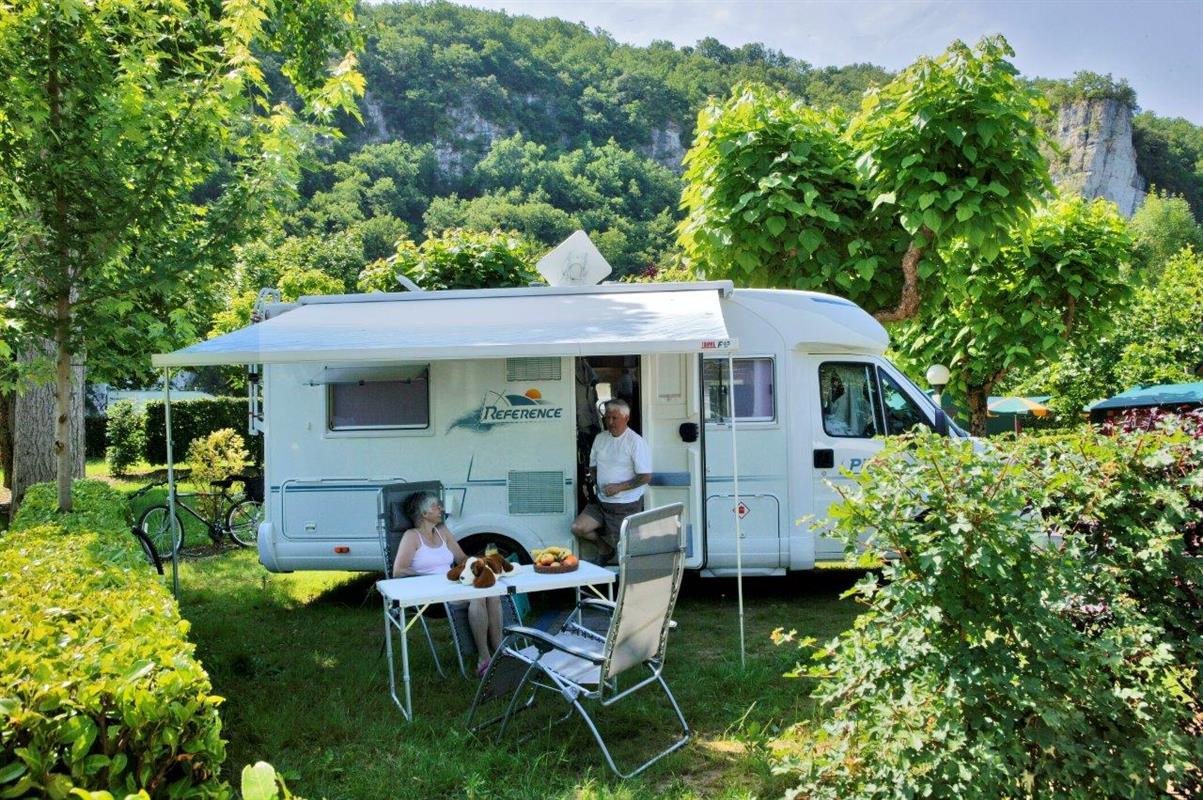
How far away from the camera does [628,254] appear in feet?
129

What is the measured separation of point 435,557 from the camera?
20.3 feet

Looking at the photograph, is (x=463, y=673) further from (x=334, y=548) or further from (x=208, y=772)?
(x=208, y=772)

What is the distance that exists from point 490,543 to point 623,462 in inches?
49.4

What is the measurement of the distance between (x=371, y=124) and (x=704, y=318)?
2340 inches

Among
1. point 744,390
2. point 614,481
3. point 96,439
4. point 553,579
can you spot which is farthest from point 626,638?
point 96,439

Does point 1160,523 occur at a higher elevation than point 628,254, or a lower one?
lower

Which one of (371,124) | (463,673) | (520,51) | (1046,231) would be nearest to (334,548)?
(463,673)

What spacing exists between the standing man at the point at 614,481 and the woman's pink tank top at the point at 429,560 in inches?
50.7

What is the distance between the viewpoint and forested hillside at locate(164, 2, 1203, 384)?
44438mm

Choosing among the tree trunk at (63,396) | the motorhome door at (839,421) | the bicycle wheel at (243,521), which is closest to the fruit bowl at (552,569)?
the motorhome door at (839,421)

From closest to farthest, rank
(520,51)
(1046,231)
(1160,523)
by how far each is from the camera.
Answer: (1160,523), (1046,231), (520,51)

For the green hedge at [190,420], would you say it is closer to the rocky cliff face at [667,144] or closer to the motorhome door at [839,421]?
the motorhome door at [839,421]

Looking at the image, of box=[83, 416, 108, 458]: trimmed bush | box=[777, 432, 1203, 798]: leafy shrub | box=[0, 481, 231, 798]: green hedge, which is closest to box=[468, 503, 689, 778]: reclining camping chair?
box=[777, 432, 1203, 798]: leafy shrub

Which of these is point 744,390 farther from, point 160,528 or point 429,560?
point 160,528
